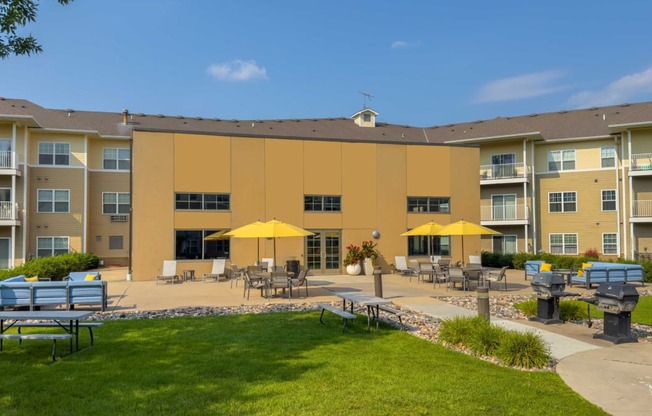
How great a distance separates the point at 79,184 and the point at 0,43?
2620 centimetres

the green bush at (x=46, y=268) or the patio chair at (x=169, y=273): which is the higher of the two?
the green bush at (x=46, y=268)

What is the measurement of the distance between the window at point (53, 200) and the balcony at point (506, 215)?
27.2 metres

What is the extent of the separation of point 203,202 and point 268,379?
17.2m

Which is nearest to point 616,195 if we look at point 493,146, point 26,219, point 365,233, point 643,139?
point 643,139

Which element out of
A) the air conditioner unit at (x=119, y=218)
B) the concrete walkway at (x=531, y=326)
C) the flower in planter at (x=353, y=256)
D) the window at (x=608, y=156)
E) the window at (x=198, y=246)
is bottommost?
the concrete walkway at (x=531, y=326)

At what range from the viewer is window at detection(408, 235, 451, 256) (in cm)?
2527

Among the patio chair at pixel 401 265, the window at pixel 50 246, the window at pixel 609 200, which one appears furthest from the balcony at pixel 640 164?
the window at pixel 50 246

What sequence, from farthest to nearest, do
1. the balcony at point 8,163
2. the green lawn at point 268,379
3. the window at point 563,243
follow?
the window at point 563,243 < the balcony at point 8,163 < the green lawn at point 268,379

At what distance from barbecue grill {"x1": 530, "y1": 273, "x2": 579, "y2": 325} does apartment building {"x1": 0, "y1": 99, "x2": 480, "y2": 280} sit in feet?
46.1

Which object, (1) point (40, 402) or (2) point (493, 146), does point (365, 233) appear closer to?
(2) point (493, 146)

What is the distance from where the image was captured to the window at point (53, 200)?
29.6 meters

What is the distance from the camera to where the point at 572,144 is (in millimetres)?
32156

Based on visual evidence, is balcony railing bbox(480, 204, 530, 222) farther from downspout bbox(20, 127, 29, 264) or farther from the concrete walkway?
downspout bbox(20, 127, 29, 264)

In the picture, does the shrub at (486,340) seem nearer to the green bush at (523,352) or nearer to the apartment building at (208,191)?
the green bush at (523,352)
